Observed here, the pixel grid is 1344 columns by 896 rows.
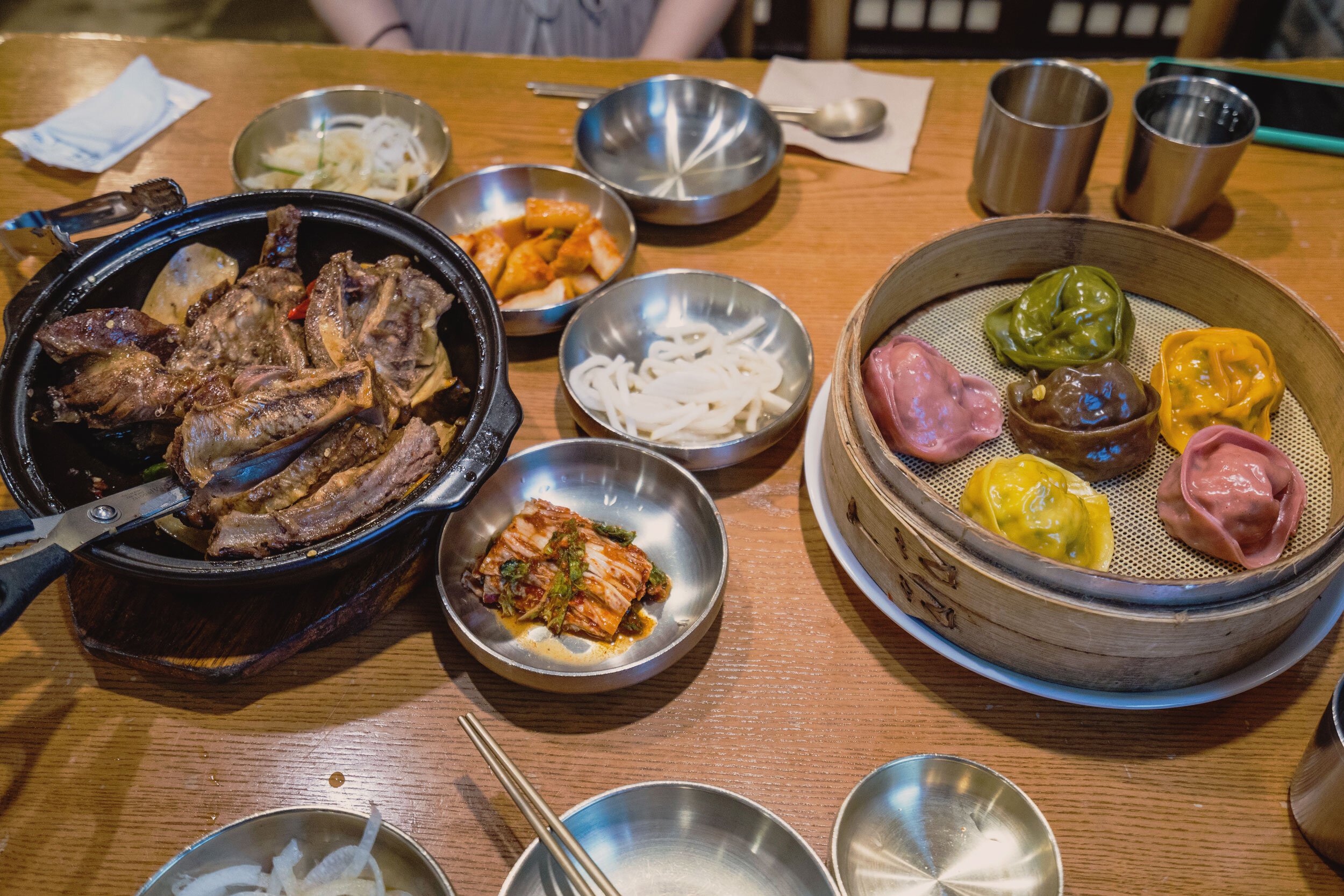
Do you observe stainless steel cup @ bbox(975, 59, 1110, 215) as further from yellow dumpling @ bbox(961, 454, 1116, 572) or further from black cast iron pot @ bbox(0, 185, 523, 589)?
black cast iron pot @ bbox(0, 185, 523, 589)

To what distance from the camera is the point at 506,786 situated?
1638 mm

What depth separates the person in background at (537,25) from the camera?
12.4 feet

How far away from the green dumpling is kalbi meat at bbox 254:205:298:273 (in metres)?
1.88

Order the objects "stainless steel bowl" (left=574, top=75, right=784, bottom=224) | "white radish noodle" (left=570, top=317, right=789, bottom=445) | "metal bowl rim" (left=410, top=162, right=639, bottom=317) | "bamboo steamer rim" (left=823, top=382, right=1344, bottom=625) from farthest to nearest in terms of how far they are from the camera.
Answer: "stainless steel bowl" (left=574, top=75, right=784, bottom=224) < "metal bowl rim" (left=410, top=162, right=639, bottom=317) < "white radish noodle" (left=570, top=317, right=789, bottom=445) < "bamboo steamer rim" (left=823, top=382, right=1344, bottom=625)

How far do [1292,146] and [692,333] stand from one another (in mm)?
2320

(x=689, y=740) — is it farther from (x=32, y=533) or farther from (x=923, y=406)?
(x=32, y=533)

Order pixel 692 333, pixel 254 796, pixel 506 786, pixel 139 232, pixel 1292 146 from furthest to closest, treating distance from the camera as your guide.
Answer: pixel 1292 146
pixel 692 333
pixel 139 232
pixel 254 796
pixel 506 786

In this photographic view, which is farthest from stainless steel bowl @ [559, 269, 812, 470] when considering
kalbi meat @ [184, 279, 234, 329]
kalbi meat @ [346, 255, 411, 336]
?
kalbi meat @ [184, 279, 234, 329]

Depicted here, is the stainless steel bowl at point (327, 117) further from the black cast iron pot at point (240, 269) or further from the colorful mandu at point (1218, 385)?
the colorful mandu at point (1218, 385)

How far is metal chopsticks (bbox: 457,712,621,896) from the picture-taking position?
1.49 m

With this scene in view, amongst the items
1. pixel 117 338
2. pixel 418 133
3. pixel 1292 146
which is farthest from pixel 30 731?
pixel 1292 146

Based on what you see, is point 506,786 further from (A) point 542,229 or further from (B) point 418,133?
(B) point 418,133

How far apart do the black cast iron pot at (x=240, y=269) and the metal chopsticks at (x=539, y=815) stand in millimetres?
451

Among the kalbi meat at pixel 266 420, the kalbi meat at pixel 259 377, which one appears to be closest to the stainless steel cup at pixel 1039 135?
the kalbi meat at pixel 266 420
